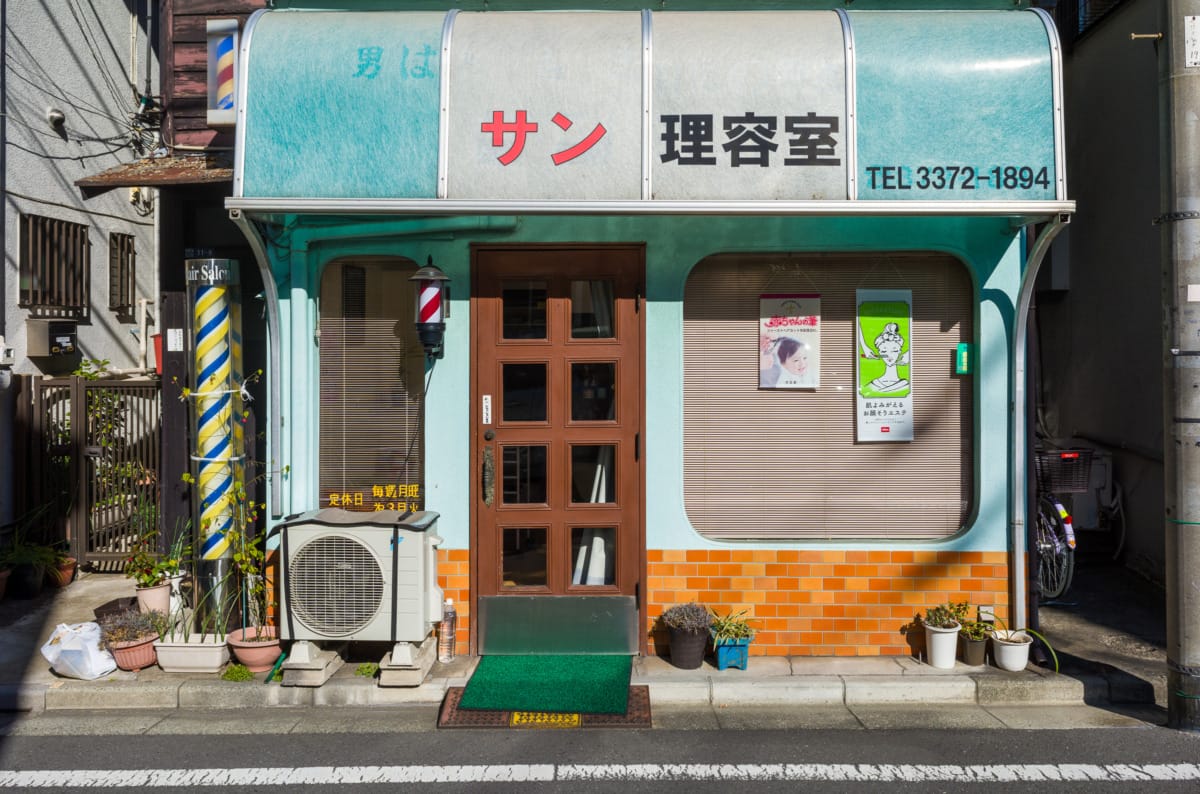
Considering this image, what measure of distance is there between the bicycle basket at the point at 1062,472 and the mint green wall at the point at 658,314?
6.94ft

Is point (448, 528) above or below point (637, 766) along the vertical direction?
above

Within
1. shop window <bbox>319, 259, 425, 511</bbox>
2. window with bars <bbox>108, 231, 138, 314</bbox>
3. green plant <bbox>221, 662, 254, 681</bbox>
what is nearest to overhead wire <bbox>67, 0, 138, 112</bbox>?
window with bars <bbox>108, 231, 138, 314</bbox>

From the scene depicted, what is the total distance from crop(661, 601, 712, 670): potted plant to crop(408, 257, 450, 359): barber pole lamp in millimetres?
2560

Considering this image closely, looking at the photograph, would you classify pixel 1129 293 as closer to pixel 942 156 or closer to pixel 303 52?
pixel 942 156

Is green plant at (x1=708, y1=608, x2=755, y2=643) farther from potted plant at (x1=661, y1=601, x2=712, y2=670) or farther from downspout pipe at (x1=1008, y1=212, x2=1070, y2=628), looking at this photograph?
downspout pipe at (x1=1008, y1=212, x2=1070, y2=628)

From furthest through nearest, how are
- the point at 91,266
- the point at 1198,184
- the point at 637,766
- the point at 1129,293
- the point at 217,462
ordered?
the point at 91,266, the point at 1129,293, the point at 217,462, the point at 1198,184, the point at 637,766

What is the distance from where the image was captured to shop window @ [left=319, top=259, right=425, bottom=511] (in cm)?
661

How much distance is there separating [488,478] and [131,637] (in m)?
2.69

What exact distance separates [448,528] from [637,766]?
7.69 ft

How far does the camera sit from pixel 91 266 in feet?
34.0

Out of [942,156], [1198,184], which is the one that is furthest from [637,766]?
[1198,184]

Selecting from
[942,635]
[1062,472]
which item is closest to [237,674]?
[942,635]

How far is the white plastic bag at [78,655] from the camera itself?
604 centimetres

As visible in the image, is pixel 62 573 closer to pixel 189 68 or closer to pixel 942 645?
pixel 189 68
